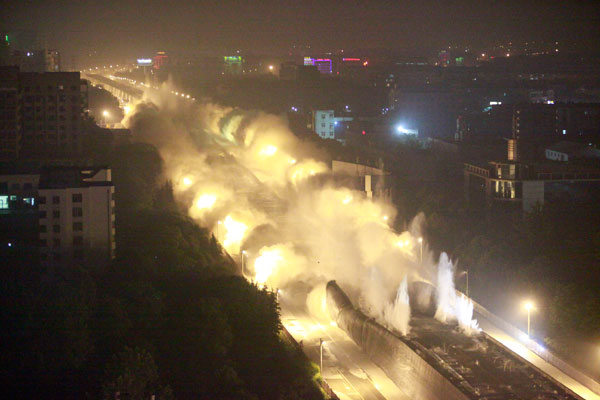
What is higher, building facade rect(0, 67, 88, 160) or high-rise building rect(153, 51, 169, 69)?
high-rise building rect(153, 51, 169, 69)

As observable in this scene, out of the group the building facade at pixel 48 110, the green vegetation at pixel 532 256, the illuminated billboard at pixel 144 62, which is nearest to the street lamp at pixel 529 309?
the green vegetation at pixel 532 256

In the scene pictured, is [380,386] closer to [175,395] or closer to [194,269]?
[175,395]

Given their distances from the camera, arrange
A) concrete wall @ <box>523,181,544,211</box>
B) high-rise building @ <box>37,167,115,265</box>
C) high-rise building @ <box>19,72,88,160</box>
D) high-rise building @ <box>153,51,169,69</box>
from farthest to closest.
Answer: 1. high-rise building @ <box>153,51,169,69</box>
2. high-rise building @ <box>19,72,88,160</box>
3. concrete wall @ <box>523,181,544,211</box>
4. high-rise building @ <box>37,167,115,265</box>

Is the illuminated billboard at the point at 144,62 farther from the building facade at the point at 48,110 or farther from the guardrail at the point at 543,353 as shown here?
the guardrail at the point at 543,353

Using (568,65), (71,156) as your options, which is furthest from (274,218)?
(568,65)

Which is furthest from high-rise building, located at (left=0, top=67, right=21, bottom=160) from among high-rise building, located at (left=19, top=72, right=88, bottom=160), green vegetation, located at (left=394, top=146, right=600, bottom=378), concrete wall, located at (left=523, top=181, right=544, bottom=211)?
concrete wall, located at (left=523, top=181, right=544, bottom=211)

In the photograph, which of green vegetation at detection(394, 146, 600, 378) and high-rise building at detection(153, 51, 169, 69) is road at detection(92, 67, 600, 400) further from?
high-rise building at detection(153, 51, 169, 69)

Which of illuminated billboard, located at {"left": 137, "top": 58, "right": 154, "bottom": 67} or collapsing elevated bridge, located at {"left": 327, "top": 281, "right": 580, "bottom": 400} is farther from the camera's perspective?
illuminated billboard, located at {"left": 137, "top": 58, "right": 154, "bottom": 67}

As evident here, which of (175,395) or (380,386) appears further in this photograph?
(380,386)
